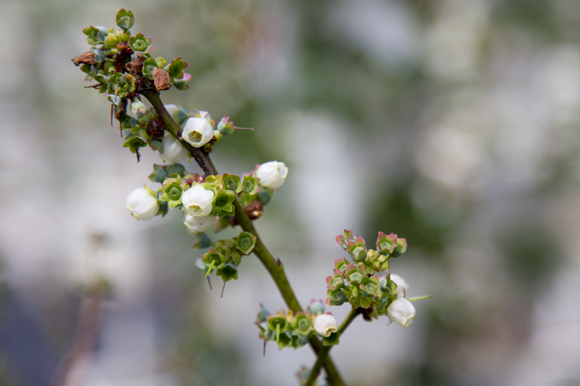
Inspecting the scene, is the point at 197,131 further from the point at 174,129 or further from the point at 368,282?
the point at 368,282

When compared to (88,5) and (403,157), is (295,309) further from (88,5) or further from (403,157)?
(88,5)

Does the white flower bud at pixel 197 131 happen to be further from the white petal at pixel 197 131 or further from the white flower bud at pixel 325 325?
the white flower bud at pixel 325 325

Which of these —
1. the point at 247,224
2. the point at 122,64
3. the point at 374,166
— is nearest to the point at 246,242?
the point at 247,224

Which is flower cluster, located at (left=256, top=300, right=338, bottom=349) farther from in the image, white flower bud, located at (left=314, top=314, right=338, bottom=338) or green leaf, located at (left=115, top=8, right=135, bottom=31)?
green leaf, located at (left=115, top=8, right=135, bottom=31)

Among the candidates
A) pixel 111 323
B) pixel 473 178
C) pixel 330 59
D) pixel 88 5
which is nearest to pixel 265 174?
pixel 330 59

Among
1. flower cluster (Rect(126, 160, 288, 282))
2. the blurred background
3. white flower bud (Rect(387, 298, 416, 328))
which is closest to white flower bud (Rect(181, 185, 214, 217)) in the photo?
flower cluster (Rect(126, 160, 288, 282))
